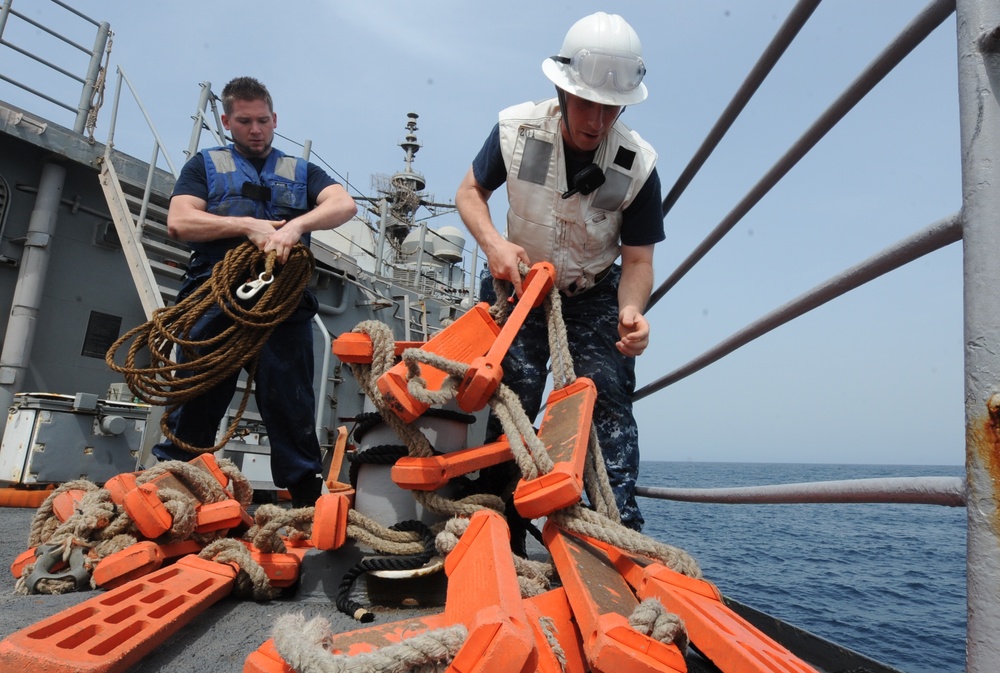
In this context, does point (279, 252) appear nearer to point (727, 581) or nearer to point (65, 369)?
point (65, 369)

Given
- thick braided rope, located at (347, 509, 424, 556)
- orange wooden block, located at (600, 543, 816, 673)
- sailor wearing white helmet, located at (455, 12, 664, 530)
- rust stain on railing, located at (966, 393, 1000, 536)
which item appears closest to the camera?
rust stain on railing, located at (966, 393, 1000, 536)

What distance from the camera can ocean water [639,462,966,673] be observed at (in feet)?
13.7

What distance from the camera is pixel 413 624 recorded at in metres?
1.03

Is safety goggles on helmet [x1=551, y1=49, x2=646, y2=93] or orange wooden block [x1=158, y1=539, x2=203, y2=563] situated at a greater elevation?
safety goggles on helmet [x1=551, y1=49, x2=646, y2=93]

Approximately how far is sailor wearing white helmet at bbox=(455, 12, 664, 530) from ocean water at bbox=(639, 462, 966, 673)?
1030mm

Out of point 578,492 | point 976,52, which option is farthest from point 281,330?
point 976,52

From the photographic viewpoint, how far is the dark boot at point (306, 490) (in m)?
2.63

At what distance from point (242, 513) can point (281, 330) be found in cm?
94

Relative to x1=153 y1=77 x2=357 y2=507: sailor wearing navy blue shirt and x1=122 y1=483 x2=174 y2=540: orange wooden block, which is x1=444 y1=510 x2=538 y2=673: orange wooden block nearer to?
x1=122 y1=483 x2=174 y2=540: orange wooden block

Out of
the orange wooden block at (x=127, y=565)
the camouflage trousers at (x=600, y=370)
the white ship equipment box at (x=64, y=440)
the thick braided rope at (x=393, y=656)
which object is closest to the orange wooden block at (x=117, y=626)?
the orange wooden block at (x=127, y=565)

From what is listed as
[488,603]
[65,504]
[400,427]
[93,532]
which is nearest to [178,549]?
[93,532]

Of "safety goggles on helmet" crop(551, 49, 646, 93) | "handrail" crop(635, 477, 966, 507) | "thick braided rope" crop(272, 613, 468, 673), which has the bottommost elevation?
"thick braided rope" crop(272, 613, 468, 673)

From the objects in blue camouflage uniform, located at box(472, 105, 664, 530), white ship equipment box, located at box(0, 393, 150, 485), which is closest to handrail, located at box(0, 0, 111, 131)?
white ship equipment box, located at box(0, 393, 150, 485)

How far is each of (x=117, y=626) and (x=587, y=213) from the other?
1.78m
